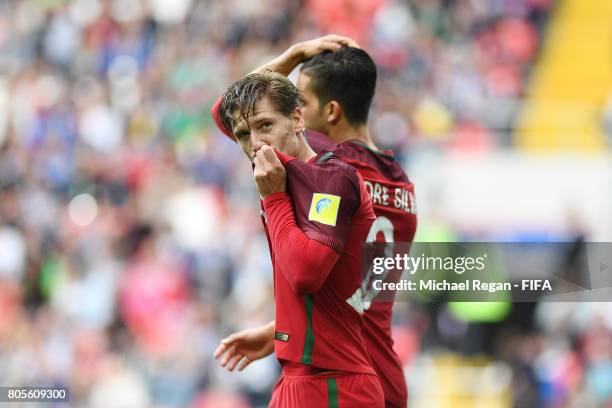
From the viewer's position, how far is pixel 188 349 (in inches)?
416

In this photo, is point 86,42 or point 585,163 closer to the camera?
point 585,163

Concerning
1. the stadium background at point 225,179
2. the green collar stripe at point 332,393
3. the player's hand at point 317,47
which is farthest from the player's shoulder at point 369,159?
the stadium background at point 225,179

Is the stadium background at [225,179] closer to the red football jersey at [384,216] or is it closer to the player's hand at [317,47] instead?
the red football jersey at [384,216]

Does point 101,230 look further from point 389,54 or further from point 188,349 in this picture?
point 389,54

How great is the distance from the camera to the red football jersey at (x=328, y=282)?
3.87 metres

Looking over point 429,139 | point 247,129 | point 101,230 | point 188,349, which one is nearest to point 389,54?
point 429,139

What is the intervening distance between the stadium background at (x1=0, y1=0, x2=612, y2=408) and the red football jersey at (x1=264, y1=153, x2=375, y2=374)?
19.6 feet

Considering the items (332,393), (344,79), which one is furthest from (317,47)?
(332,393)

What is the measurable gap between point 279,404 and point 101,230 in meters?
8.66

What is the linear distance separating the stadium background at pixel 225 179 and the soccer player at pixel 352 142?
5.16 m

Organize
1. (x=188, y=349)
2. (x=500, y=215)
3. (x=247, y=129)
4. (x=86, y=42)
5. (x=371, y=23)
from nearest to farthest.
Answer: (x=247, y=129), (x=188, y=349), (x=500, y=215), (x=371, y=23), (x=86, y=42)

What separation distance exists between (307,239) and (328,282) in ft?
0.85

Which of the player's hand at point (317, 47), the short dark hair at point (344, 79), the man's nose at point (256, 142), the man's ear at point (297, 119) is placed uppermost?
the player's hand at point (317, 47)

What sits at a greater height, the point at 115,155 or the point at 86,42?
the point at 86,42
